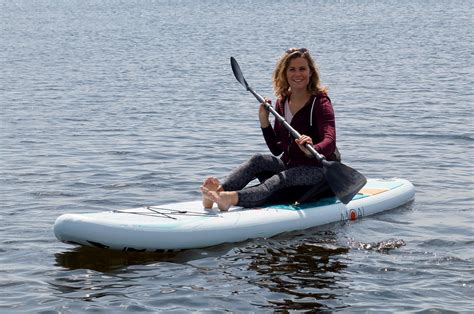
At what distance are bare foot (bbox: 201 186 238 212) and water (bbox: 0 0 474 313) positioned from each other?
385mm

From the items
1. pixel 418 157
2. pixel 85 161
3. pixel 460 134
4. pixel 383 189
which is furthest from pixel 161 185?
pixel 460 134

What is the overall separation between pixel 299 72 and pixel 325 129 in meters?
0.55

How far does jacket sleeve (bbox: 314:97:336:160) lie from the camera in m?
8.17

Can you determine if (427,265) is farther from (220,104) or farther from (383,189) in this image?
(220,104)

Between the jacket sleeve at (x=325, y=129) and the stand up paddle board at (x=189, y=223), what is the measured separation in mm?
598

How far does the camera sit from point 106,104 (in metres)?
18.1

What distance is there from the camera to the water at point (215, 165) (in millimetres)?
6832

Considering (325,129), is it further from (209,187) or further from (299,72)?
(209,187)

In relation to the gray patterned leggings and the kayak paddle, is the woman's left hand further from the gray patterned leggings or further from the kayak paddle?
the gray patterned leggings

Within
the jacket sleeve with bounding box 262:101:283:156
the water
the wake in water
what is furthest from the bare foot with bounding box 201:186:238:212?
the wake in water

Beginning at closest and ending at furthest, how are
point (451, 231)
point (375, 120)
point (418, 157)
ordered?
point (451, 231)
point (418, 157)
point (375, 120)

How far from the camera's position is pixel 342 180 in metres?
8.30

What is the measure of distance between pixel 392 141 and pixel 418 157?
3.97 ft

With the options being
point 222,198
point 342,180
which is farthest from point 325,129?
point 222,198
